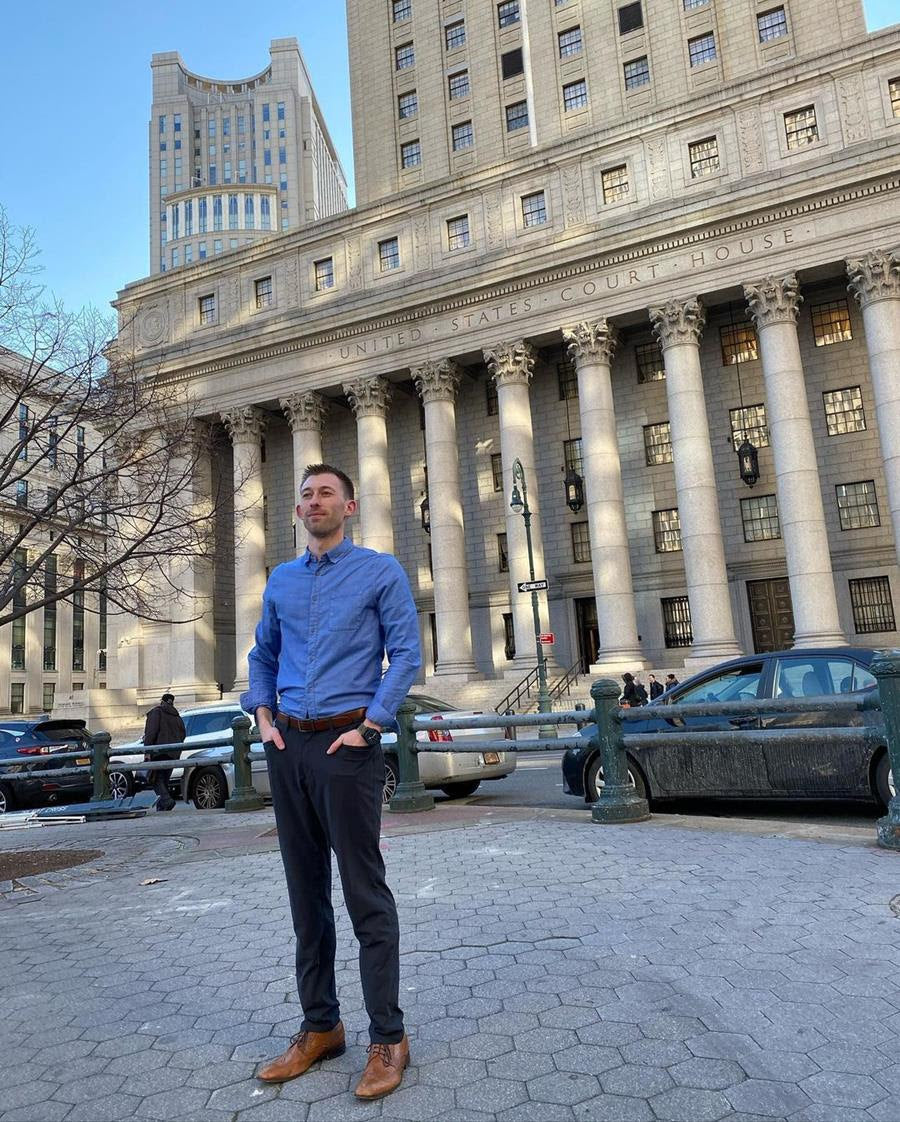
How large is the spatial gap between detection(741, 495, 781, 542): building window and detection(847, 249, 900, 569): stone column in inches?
199

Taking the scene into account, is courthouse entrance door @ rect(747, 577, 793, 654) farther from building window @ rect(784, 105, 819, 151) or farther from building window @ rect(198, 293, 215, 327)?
building window @ rect(198, 293, 215, 327)

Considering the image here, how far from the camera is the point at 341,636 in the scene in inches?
126

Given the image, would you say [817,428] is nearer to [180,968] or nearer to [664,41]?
[664,41]

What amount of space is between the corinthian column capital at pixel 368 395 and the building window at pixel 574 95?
18.2 m

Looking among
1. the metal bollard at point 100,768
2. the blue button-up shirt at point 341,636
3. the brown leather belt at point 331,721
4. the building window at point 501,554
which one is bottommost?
the metal bollard at point 100,768

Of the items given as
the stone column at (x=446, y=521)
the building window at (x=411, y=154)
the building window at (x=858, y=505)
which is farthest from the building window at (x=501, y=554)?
the building window at (x=411, y=154)

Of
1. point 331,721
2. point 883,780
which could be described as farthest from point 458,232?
point 331,721

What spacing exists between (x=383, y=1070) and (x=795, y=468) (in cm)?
2544

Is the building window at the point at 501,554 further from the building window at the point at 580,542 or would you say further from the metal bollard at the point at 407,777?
the metal bollard at the point at 407,777

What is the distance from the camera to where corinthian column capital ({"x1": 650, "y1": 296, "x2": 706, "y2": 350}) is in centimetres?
2733

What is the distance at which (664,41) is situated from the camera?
37.4 meters

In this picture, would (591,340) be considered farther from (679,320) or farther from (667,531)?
(667,531)

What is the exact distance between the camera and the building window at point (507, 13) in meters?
41.1

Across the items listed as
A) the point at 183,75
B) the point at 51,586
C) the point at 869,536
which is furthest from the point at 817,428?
the point at 183,75
